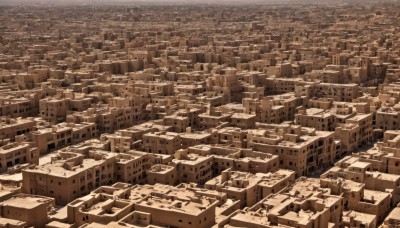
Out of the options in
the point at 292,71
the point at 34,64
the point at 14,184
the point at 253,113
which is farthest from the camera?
the point at 34,64

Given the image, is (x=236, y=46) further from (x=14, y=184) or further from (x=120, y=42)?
(x=14, y=184)

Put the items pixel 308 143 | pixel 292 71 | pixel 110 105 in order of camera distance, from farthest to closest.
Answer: pixel 292 71 → pixel 110 105 → pixel 308 143

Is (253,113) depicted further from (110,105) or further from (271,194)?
(271,194)

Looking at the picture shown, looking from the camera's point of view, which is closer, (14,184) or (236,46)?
(14,184)

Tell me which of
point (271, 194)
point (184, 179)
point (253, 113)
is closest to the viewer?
point (271, 194)

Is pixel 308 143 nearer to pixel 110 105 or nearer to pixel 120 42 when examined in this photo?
pixel 110 105

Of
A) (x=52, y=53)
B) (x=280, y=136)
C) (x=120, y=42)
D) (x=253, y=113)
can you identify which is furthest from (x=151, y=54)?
(x=280, y=136)

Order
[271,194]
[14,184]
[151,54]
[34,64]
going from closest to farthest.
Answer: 1. [271,194]
2. [14,184]
3. [34,64]
4. [151,54]

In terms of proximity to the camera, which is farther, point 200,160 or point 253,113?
point 253,113

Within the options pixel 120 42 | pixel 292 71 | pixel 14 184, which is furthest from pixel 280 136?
pixel 120 42
